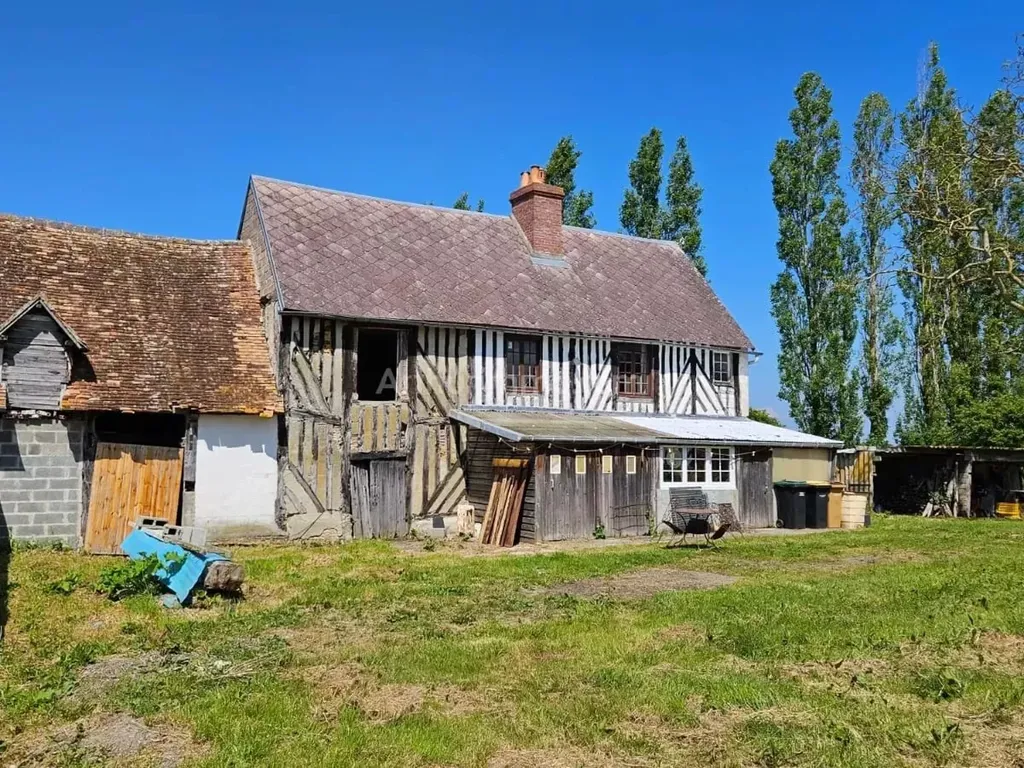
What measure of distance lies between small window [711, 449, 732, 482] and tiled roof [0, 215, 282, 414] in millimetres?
9073

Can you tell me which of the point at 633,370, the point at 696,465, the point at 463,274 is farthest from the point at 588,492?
the point at 463,274

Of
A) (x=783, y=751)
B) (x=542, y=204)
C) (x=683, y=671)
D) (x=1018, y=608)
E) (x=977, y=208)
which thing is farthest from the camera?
(x=542, y=204)

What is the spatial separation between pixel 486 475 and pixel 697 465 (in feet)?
14.9

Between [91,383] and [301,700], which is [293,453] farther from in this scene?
[301,700]

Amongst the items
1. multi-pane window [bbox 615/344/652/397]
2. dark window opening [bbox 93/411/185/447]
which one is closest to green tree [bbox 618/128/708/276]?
multi-pane window [bbox 615/344/652/397]

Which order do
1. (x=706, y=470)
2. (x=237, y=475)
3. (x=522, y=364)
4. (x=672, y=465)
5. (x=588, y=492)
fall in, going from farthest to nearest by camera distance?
(x=522, y=364) < (x=706, y=470) < (x=672, y=465) < (x=588, y=492) < (x=237, y=475)

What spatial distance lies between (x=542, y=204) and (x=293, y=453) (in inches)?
369

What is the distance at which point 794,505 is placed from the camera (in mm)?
19469

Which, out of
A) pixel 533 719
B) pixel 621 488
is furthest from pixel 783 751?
pixel 621 488

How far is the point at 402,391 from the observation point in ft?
56.3

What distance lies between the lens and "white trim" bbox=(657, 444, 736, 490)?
17797 millimetres

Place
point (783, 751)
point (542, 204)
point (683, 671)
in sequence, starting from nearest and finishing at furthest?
point (783, 751), point (683, 671), point (542, 204)

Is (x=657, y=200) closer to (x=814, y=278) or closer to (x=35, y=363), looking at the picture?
(x=814, y=278)

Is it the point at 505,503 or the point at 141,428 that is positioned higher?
the point at 141,428
